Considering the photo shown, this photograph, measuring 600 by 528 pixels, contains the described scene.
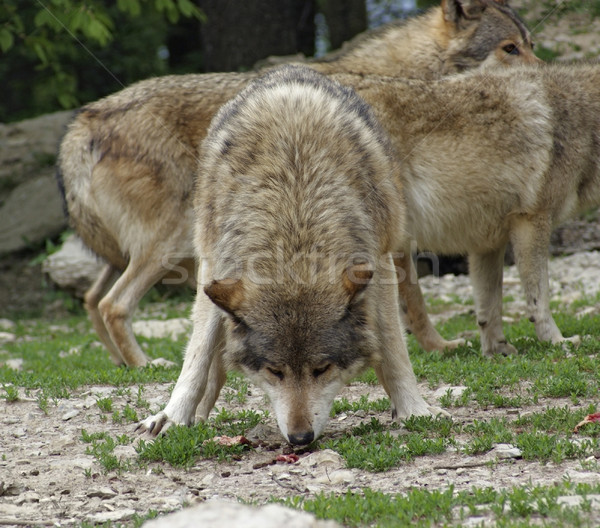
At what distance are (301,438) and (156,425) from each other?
0.99 meters

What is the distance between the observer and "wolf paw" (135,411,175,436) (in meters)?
4.31

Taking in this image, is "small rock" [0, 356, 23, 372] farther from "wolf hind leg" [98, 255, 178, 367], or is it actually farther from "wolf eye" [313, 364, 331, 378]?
"wolf eye" [313, 364, 331, 378]

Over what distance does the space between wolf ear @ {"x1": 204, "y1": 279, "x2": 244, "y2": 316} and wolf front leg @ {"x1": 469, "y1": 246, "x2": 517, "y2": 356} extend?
3126mm

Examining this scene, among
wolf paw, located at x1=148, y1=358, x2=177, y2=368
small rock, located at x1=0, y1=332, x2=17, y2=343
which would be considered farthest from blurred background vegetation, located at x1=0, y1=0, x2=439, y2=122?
wolf paw, located at x1=148, y1=358, x2=177, y2=368

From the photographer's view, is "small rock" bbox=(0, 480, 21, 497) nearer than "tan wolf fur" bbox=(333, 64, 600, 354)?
Yes

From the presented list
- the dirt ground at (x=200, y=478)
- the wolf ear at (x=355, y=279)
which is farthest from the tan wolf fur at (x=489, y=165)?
the wolf ear at (x=355, y=279)

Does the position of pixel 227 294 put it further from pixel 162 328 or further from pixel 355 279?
pixel 162 328

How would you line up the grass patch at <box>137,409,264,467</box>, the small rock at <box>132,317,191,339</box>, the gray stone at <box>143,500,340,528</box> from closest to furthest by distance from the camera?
the gray stone at <box>143,500,340,528</box>
the grass patch at <box>137,409,264,467</box>
the small rock at <box>132,317,191,339</box>

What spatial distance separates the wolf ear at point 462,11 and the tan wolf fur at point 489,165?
168 centimetres

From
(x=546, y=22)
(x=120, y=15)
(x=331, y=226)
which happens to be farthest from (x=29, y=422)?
(x=546, y=22)

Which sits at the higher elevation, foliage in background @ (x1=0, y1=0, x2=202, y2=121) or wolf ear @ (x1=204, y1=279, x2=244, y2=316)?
foliage in background @ (x1=0, y1=0, x2=202, y2=121)

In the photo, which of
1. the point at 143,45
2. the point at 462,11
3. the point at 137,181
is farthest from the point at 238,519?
the point at 143,45

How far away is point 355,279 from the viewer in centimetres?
387

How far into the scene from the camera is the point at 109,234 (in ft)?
22.8
